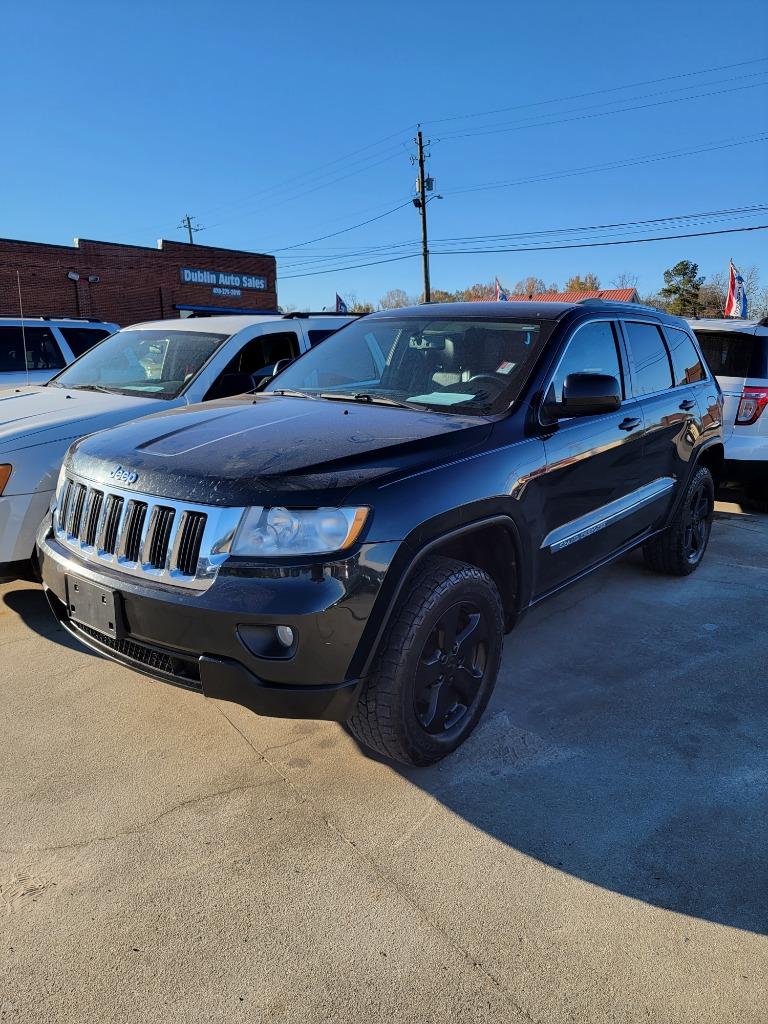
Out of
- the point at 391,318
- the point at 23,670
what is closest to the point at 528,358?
the point at 391,318

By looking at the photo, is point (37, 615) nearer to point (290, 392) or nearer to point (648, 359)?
point (290, 392)

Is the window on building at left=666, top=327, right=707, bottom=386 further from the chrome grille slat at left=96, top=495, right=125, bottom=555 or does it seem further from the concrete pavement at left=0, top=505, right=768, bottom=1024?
the chrome grille slat at left=96, top=495, right=125, bottom=555

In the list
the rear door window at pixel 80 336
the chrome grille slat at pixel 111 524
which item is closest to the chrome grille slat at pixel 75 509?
the chrome grille slat at pixel 111 524

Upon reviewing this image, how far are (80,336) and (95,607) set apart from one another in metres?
6.75

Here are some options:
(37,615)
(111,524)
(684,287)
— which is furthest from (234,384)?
(684,287)

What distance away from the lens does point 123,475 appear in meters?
2.82

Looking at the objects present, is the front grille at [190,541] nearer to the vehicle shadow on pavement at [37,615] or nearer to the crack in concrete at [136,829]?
the crack in concrete at [136,829]

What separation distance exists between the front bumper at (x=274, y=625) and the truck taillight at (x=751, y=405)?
17.9ft

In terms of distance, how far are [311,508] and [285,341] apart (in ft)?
13.5

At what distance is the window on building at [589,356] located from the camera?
354 cm

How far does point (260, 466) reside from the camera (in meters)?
2.60

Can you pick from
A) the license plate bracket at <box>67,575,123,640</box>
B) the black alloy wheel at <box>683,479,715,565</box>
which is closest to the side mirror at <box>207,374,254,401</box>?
the license plate bracket at <box>67,575,123,640</box>

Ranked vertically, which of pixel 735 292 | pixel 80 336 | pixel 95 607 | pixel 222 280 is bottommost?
pixel 95 607

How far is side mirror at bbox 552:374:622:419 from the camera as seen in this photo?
3334mm
